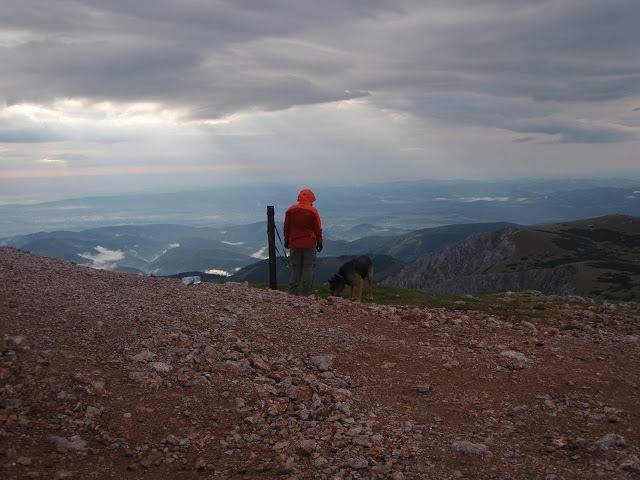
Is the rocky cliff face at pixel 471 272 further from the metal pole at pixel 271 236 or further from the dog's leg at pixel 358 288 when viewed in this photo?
the metal pole at pixel 271 236

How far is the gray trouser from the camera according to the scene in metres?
14.7

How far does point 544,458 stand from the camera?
5590mm

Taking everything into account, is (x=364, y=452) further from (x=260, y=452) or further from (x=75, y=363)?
(x=75, y=363)

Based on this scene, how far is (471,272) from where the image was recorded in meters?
150

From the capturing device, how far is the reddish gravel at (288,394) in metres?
5.50

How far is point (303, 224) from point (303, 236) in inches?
16.1

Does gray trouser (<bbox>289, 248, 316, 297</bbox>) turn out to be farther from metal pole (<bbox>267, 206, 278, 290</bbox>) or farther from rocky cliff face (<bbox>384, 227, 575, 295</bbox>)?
rocky cliff face (<bbox>384, 227, 575, 295</bbox>)

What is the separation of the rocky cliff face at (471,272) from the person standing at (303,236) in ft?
343

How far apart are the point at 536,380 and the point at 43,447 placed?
7542 mm

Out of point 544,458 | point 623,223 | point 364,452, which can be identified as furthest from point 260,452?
point 623,223

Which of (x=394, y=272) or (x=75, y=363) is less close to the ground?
(x=75, y=363)

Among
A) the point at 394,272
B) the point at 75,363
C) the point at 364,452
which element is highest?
the point at 75,363

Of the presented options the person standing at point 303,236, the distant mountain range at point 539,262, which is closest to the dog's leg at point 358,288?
the person standing at point 303,236

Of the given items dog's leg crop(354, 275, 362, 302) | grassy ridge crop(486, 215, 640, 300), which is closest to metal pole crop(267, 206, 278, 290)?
dog's leg crop(354, 275, 362, 302)
